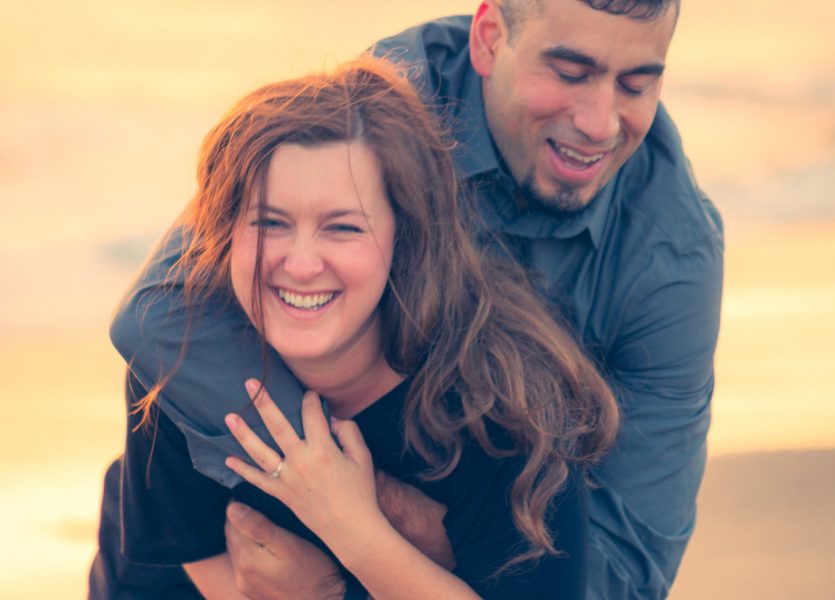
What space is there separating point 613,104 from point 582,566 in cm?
104

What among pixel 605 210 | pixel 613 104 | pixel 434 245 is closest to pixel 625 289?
pixel 605 210

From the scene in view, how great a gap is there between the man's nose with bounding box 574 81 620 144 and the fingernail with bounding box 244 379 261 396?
0.95 metres

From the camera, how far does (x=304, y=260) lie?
92.4 inches

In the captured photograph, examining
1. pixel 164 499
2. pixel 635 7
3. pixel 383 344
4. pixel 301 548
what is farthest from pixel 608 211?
pixel 164 499

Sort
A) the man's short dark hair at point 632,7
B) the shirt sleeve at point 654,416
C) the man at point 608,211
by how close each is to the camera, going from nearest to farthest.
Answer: the man's short dark hair at point 632,7 → the man at point 608,211 → the shirt sleeve at point 654,416

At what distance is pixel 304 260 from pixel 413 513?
59 cm

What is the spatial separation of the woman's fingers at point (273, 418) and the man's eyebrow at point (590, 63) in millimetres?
1009

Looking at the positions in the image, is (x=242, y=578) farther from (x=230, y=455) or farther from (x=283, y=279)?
(x=283, y=279)

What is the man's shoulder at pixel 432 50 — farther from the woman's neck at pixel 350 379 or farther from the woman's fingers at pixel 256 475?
the woman's fingers at pixel 256 475

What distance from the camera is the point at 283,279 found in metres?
2.40

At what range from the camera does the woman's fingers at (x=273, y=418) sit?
2518 mm

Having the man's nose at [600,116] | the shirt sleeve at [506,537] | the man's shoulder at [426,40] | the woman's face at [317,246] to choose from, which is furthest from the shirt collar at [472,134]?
the shirt sleeve at [506,537]

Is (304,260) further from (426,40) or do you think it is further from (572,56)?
(426,40)

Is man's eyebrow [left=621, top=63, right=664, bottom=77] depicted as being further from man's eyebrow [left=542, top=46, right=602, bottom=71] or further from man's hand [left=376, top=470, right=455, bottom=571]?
man's hand [left=376, top=470, right=455, bottom=571]
